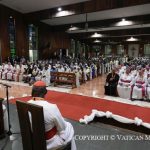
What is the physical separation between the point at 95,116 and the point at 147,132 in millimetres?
1029

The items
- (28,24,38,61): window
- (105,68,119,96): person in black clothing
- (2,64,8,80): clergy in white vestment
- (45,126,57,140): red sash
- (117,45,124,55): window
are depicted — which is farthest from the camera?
(117,45,124,55): window

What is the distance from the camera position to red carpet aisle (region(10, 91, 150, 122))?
4.15m

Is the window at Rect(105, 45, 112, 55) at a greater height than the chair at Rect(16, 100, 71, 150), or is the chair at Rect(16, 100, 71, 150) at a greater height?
the window at Rect(105, 45, 112, 55)

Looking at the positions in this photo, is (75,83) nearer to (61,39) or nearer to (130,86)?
(130,86)

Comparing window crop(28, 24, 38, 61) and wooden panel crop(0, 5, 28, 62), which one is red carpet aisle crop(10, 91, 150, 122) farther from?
window crop(28, 24, 38, 61)

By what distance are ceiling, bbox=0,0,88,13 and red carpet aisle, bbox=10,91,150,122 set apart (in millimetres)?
5191

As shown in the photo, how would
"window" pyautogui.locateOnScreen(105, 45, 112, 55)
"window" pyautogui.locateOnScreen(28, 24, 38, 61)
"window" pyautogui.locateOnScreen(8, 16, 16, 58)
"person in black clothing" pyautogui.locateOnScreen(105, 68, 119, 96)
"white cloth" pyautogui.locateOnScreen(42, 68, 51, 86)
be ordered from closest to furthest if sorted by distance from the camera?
"person in black clothing" pyautogui.locateOnScreen(105, 68, 119, 96) < "white cloth" pyautogui.locateOnScreen(42, 68, 51, 86) < "window" pyautogui.locateOnScreen(8, 16, 16, 58) < "window" pyautogui.locateOnScreen(28, 24, 38, 61) < "window" pyautogui.locateOnScreen(105, 45, 112, 55)

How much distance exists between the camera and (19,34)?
11.8m

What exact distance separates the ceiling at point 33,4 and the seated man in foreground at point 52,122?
7.76 m

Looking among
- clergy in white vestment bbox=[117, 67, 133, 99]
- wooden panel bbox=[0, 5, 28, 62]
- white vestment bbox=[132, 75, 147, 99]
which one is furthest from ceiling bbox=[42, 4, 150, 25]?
white vestment bbox=[132, 75, 147, 99]

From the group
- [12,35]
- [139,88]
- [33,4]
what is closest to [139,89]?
[139,88]

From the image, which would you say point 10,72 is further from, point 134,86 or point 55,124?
point 55,124

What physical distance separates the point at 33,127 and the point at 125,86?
4.55 m

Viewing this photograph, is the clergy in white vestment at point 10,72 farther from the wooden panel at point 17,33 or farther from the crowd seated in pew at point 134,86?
the crowd seated in pew at point 134,86
